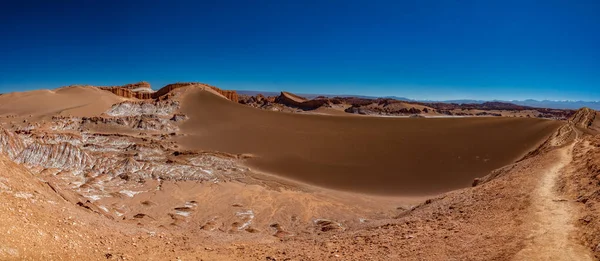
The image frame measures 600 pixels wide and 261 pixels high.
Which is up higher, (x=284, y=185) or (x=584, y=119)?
(x=584, y=119)

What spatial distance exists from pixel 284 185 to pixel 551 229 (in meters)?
13.9

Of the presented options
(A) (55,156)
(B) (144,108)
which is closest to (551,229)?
(A) (55,156)

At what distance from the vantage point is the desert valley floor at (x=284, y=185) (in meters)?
6.04

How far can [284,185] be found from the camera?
1842 cm

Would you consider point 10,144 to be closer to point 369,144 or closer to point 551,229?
point 551,229

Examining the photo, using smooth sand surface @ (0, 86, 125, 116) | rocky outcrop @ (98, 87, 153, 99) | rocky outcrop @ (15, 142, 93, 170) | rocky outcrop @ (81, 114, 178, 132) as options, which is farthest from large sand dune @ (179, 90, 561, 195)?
rocky outcrop @ (98, 87, 153, 99)

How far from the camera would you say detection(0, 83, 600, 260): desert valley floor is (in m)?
6.04

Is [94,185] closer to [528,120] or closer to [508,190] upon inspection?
[508,190]

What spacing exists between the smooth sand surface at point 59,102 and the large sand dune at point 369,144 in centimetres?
977

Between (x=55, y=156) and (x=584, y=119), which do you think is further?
(x=584, y=119)

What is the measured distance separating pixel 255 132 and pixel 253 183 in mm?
14158

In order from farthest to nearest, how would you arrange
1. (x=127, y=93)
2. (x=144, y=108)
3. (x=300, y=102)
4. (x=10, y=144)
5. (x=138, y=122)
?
(x=300, y=102) → (x=127, y=93) → (x=144, y=108) → (x=138, y=122) → (x=10, y=144)

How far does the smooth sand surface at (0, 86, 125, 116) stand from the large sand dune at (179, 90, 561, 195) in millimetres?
9774

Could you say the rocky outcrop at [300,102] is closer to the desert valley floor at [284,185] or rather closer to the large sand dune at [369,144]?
the desert valley floor at [284,185]
